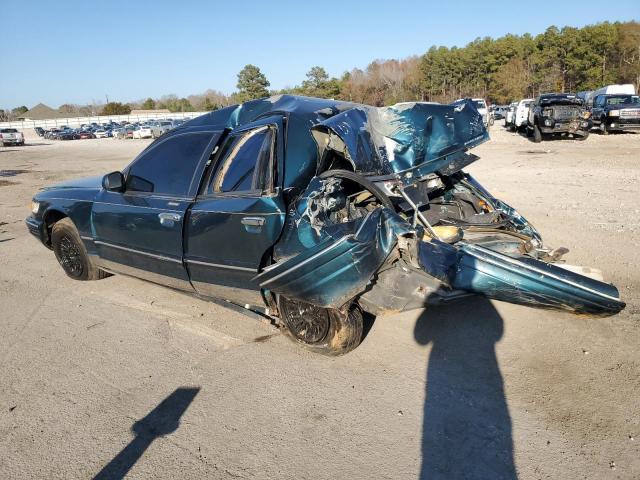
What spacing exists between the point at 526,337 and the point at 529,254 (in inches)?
25.4

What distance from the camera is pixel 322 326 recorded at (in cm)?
348

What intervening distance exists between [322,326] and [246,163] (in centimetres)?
140

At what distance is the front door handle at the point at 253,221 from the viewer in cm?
341

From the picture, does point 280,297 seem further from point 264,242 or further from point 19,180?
point 19,180

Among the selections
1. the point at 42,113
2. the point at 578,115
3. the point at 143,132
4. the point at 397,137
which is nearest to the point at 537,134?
the point at 578,115

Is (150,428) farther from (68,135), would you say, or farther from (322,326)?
(68,135)

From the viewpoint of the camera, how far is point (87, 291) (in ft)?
16.9

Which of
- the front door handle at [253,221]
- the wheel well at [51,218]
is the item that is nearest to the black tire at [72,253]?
the wheel well at [51,218]

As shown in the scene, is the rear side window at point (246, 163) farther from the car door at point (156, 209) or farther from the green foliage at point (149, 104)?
the green foliage at point (149, 104)

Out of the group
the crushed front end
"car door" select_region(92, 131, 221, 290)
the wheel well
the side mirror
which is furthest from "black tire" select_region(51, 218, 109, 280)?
the crushed front end

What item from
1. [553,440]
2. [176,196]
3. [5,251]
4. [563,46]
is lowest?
[553,440]

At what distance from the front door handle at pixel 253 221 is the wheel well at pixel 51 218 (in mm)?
2872

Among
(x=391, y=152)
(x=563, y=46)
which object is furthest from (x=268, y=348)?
(x=563, y=46)

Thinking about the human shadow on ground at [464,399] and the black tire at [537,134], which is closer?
the human shadow on ground at [464,399]
